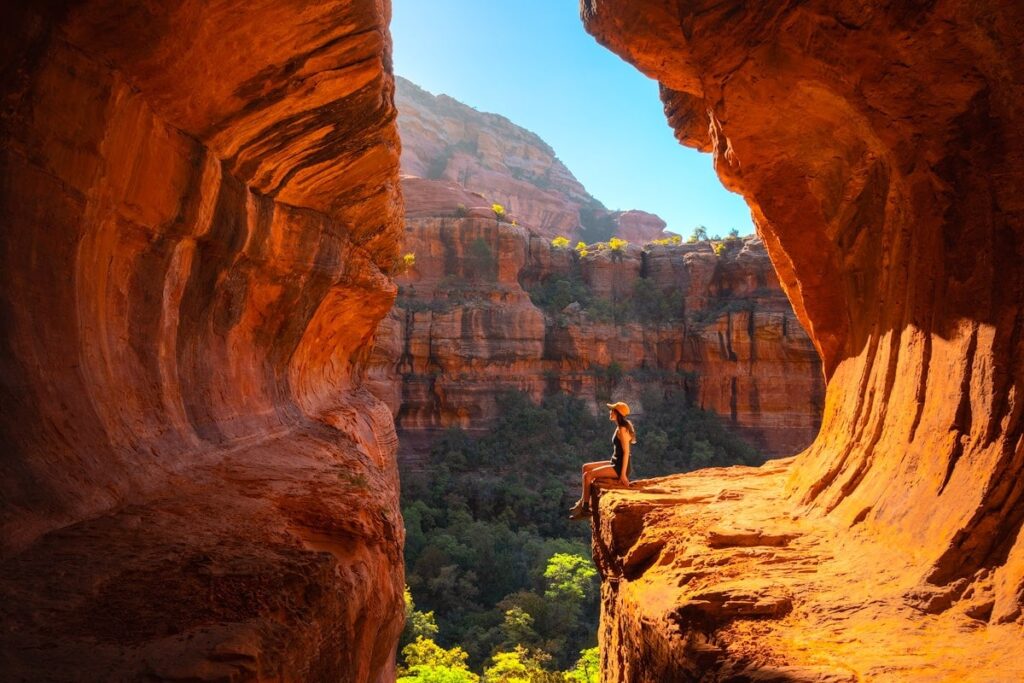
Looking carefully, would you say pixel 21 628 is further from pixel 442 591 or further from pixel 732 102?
pixel 442 591

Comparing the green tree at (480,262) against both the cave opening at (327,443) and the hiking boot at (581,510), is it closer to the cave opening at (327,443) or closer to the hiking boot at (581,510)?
the hiking boot at (581,510)

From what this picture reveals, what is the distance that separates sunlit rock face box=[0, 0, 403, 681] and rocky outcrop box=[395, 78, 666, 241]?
4714 cm

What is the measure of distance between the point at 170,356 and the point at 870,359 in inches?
259

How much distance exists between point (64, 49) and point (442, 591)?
17.6 m

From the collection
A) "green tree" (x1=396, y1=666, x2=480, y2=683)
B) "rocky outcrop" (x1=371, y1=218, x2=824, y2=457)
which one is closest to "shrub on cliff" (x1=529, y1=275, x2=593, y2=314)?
"rocky outcrop" (x1=371, y1=218, x2=824, y2=457)

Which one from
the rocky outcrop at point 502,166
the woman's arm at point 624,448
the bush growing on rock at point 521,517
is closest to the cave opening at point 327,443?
the woman's arm at point 624,448

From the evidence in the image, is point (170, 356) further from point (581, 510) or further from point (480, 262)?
point (480, 262)

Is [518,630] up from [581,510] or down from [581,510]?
down

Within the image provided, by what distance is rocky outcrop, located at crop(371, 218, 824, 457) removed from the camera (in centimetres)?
3095

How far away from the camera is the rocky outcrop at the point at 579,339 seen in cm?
3095

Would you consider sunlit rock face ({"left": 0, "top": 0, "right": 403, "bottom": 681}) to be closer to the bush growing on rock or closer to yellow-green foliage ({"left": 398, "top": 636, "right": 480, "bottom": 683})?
yellow-green foliage ({"left": 398, "top": 636, "right": 480, "bottom": 683})

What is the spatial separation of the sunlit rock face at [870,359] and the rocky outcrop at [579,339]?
24.0m

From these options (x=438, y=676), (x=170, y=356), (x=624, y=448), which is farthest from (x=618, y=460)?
(x=438, y=676)

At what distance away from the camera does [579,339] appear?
33.1 meters
